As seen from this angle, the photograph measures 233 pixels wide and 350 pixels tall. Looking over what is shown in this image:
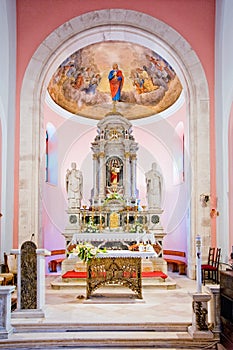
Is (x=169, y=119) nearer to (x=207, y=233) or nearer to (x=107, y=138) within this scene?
(x=107, y=138)

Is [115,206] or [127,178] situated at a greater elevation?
[127,178]

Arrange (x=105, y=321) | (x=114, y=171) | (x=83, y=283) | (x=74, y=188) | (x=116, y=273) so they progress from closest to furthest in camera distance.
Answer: (x=105, y=321) → (x=116, y=273) → (x=83, y=283) → (x=74, y=188) → (x=114, y=171)

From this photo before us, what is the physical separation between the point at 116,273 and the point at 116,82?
8.55 metres

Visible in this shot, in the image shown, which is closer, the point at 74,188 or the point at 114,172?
the point at 74,188

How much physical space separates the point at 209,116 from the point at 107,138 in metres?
3.56

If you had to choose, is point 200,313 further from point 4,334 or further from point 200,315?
point 4,334

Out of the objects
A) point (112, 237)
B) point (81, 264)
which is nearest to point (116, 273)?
point (81, 264)

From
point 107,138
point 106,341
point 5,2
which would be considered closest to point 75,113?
point 107,138

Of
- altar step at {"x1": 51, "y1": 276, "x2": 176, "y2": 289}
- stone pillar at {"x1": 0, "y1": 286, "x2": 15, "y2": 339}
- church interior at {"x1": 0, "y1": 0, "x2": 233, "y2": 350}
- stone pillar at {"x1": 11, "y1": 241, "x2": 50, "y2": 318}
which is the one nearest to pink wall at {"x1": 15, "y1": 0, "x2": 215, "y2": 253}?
church interior at {"x1": 0, "y1": 0, "x2": 233, "y2": 350}

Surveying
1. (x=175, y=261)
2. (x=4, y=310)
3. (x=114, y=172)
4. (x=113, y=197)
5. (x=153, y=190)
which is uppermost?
(x=114, y=172)

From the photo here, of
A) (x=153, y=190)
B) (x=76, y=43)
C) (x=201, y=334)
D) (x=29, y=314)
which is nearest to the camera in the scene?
(x=201, y=334)

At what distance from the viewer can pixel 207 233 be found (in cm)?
1138

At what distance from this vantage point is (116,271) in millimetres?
8695

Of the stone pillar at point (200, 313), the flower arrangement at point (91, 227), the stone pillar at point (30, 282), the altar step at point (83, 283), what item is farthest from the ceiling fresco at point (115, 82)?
the stone pillar at point (200, 313)
